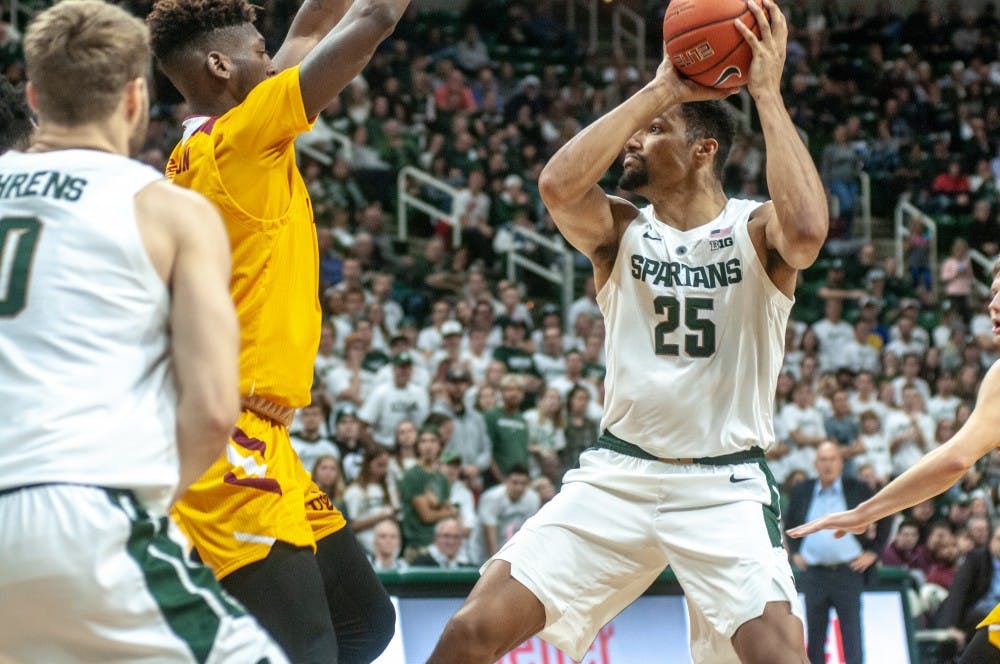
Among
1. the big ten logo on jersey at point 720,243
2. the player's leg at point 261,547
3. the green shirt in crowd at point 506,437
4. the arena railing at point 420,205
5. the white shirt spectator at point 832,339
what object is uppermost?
the big ten logo on jersey at point 720,243

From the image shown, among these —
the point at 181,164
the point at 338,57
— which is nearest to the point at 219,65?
the point at 181,164

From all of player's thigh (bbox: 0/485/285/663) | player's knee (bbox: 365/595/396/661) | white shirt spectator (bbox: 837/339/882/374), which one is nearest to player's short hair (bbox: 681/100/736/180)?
player's knee (bbox: 365/595/396/661)

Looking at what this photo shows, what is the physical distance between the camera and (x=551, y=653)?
29.5ft

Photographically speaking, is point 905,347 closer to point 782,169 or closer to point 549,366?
point 549,366

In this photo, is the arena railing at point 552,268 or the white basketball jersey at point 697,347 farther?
the arena railing at point 552,268

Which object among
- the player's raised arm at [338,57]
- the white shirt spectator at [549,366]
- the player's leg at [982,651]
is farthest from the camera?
the white shirt spectator at [549,366]

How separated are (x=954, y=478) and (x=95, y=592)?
11.5 feet

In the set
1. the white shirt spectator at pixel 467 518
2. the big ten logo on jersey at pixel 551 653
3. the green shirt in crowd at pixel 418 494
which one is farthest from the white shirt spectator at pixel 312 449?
the big ten logo on jersey at pixel 551 653

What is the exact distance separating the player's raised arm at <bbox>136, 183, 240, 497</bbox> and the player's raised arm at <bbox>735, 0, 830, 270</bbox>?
87.8 inches

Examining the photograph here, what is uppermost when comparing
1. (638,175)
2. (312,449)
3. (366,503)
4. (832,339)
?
(638,175)

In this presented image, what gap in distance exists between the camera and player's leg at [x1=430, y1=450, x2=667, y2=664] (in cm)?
477

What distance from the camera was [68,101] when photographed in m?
3.24

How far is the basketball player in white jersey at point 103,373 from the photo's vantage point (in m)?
2.98

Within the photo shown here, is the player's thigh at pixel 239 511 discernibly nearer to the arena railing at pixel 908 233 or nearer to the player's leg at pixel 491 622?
the player's leg at pixel 491 622
